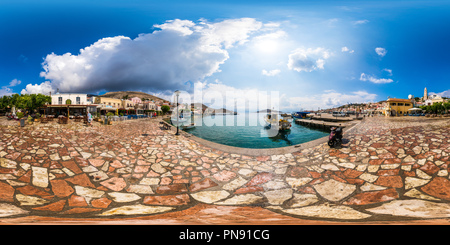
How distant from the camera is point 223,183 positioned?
156 inches

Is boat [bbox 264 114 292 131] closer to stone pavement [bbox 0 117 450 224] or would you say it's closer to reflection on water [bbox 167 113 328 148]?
reflection on water [bbox 167 113 328 148]

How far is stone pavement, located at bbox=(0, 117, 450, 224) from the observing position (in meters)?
2.41

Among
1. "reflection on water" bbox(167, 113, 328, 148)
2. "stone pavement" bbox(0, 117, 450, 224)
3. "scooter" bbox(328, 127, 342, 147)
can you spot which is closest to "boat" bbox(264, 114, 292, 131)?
"reflection on water" bbox(167, 113, 328, 148)

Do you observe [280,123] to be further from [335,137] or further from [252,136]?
[335,137]

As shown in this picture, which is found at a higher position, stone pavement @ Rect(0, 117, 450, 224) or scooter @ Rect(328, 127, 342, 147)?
scooter @ Rect(328, 127, 342, 147)

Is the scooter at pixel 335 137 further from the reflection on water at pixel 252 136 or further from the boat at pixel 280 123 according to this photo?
the boat at pixel 280 123

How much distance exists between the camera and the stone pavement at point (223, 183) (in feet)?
7.91

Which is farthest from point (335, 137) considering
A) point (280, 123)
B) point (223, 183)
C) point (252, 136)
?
point (280, 123)
